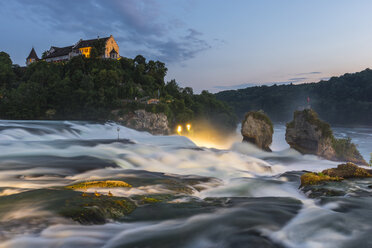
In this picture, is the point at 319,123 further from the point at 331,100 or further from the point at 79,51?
the point at 331,100

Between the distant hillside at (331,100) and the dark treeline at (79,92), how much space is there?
84.4 m

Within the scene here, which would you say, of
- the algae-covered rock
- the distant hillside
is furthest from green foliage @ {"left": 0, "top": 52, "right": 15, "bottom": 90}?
the distant hillside

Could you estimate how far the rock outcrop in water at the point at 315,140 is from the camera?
36406 millimetres

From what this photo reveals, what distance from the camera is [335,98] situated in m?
134

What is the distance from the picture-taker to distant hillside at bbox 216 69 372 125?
115 metres

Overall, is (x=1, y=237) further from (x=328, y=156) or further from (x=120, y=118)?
(x=120, y=118)

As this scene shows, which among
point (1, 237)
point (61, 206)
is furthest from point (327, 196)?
point (1, 237)

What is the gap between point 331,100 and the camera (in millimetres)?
131125

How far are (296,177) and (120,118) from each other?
1884 inches

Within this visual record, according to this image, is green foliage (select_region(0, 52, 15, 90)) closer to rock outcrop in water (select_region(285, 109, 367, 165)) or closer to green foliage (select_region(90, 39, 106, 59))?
green foliage (select_region(90, 39, 106, 59))

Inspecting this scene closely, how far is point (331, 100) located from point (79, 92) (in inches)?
5060

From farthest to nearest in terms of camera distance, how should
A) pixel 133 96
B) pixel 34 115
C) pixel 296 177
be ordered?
pixel 133 96, pixel 34 115, pixel 296 177

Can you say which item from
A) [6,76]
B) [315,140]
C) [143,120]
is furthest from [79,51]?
[315,140]

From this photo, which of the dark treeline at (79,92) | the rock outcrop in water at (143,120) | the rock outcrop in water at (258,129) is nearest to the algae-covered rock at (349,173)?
the rock outcrop in water at (258,129)
